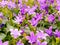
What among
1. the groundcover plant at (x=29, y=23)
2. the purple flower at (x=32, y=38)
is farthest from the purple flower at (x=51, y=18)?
the purple flower at (x=32, y=38)

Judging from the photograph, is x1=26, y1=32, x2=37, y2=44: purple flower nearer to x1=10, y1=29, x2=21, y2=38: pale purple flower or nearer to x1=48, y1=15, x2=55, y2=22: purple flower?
x1=10, y1=29, x2=21, y2=38: pale purple flower

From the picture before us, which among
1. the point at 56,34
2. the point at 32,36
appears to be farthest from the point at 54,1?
the point at 32,36

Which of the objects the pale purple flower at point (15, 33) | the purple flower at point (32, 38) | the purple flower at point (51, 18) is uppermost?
the purple flower at point (51, 18)

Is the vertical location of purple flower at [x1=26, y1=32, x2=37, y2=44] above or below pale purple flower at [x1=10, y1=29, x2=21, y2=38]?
below

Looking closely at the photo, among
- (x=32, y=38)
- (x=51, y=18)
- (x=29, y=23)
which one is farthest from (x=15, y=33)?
(x=51, y=18)

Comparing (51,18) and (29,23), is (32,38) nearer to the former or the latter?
(29,23)

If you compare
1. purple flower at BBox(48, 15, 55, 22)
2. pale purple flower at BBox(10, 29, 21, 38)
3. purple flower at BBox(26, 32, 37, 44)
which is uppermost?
purple flower at BBox(48, 15, 55, 22)

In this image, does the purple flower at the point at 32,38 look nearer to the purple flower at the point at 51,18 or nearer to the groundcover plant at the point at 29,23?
the groundcover plant at the point at 29,23

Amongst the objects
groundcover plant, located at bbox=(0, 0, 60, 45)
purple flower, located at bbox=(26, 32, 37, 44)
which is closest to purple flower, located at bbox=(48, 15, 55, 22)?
groundcover plant, located at bbox=(0, 0, 60, 45)
